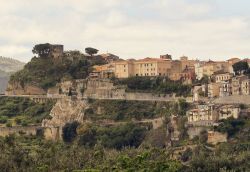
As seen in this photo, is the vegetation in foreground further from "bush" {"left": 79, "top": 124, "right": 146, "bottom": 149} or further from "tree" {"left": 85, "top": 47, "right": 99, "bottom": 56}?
"tree" {"left": 85, "top": 47, "right": 99, "bottom": 56}

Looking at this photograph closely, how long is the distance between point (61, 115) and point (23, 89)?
8.49 meters

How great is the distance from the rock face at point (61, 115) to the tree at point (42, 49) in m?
9.30

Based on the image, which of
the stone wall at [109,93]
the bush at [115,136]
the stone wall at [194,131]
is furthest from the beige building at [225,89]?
the bush at [115,136]

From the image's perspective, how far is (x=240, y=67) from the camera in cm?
9812

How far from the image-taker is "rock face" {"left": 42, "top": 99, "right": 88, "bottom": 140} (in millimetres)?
96688

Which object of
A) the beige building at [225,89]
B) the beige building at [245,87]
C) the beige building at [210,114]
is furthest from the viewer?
the beige building at [225,89]

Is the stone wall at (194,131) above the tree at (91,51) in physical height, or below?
below

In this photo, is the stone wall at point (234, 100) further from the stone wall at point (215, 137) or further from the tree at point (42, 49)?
the tree at point (42, 49)

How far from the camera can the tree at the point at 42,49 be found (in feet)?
358

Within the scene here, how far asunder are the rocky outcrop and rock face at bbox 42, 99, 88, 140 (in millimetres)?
4541

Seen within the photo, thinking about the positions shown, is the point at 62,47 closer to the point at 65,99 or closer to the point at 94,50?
the point at 94,50

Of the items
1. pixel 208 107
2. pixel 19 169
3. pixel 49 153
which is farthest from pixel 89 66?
pixel 19 169

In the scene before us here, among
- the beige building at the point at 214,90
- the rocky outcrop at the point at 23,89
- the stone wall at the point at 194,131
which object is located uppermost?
the rocky outcrop at the point at 23,89

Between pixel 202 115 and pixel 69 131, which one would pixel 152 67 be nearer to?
pixel 69 131
